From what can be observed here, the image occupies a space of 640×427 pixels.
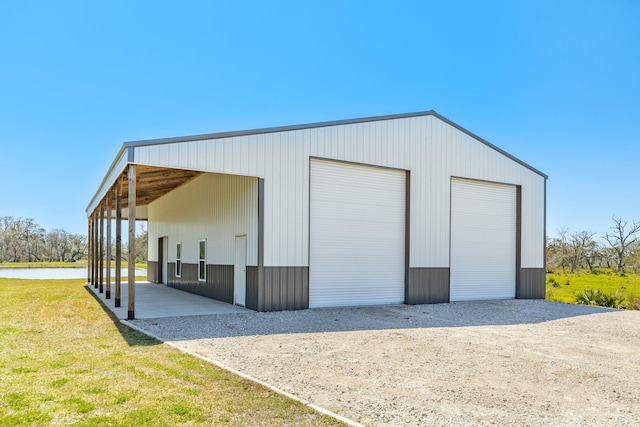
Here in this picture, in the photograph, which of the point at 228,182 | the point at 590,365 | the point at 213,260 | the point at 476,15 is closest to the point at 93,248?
the point at 213,260

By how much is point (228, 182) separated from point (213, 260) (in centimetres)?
268

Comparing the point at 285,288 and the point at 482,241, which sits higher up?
the point at 482,241

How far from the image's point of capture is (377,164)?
11734mm

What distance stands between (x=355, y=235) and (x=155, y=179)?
6317 millimetres

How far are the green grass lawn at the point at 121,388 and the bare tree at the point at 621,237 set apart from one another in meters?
39.5

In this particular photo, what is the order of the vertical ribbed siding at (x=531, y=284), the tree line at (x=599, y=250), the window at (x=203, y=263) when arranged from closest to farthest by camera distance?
the window at (x=203, y=263)
the vertical ribbed siding at (x=531, y=284)
the tree line at (x=599, y=250)

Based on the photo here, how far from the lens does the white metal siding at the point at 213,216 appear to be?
A: 10.8 metres

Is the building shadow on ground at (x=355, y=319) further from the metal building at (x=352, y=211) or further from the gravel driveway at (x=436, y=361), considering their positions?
the metal building at (x=352, y=211)

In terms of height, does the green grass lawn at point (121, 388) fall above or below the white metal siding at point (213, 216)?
below

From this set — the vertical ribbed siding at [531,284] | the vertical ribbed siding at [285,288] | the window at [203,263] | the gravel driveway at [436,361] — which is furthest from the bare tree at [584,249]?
the vertical ribbed siding at [285,288]

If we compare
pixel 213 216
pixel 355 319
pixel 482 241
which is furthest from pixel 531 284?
pixel 213 216

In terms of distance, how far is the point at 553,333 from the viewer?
8516 millimetres

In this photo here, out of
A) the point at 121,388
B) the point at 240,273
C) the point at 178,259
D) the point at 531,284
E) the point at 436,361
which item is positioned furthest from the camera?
the point at 178,259

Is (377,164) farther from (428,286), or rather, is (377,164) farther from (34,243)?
(34,243)
